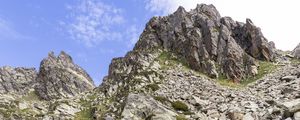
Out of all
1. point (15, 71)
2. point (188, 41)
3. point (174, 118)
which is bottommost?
point (174, 118)

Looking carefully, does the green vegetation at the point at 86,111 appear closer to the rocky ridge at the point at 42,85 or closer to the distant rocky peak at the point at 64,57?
the rocky ridge at the point at 42,85

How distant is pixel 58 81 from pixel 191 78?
77912 millimetres

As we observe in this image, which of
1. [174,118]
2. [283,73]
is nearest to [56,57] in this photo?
[283,73]

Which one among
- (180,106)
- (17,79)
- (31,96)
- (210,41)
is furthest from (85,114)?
(17,79)

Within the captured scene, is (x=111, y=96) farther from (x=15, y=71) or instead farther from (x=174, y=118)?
(x=15, y=71)

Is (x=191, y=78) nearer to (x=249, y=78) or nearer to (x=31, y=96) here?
(x=249, y=78)

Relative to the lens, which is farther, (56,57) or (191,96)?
(56,57)

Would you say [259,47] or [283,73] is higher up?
[259,47]

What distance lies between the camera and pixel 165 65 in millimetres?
76750

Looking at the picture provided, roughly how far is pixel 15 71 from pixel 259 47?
369 feet

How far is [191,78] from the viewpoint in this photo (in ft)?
224

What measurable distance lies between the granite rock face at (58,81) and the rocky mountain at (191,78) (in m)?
40.7

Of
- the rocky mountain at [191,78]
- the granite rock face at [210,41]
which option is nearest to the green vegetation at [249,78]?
the rocky mountain at [191,78]

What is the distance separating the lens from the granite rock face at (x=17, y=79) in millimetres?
155125
